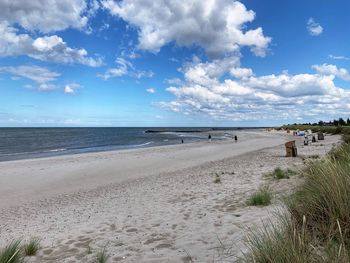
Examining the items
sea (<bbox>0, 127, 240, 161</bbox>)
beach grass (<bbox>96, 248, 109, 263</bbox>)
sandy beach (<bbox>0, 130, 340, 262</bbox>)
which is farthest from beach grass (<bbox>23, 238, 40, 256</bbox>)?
sea (<bbox>0, 127, 240, 161</bbox>)

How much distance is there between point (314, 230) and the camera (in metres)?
4.12

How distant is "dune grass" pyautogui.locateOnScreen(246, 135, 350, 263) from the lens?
115 inches

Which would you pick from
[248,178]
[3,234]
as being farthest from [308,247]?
[248,178]

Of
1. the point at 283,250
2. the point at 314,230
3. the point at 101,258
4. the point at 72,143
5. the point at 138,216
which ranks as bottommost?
the point at 72,143

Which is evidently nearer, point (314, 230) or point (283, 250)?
point (283, 250)

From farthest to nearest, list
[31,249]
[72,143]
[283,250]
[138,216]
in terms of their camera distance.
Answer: [72,143] → [138,216] → [31,249] → [283,250]

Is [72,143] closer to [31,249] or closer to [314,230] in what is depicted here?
[31,249]

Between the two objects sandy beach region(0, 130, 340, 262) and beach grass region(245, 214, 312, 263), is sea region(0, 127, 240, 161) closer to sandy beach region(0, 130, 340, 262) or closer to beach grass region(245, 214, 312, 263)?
sandy beach region(0, 130, 340, 262)

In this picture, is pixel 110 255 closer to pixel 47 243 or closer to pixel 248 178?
pixel 47 243

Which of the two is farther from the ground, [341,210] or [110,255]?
[341,210]

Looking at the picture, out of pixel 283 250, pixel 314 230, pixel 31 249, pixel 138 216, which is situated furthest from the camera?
pixel 138 216

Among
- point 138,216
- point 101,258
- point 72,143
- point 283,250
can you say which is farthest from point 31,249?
point 72,143

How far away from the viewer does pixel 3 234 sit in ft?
24.1

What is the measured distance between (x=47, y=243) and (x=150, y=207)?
3.05 meters
